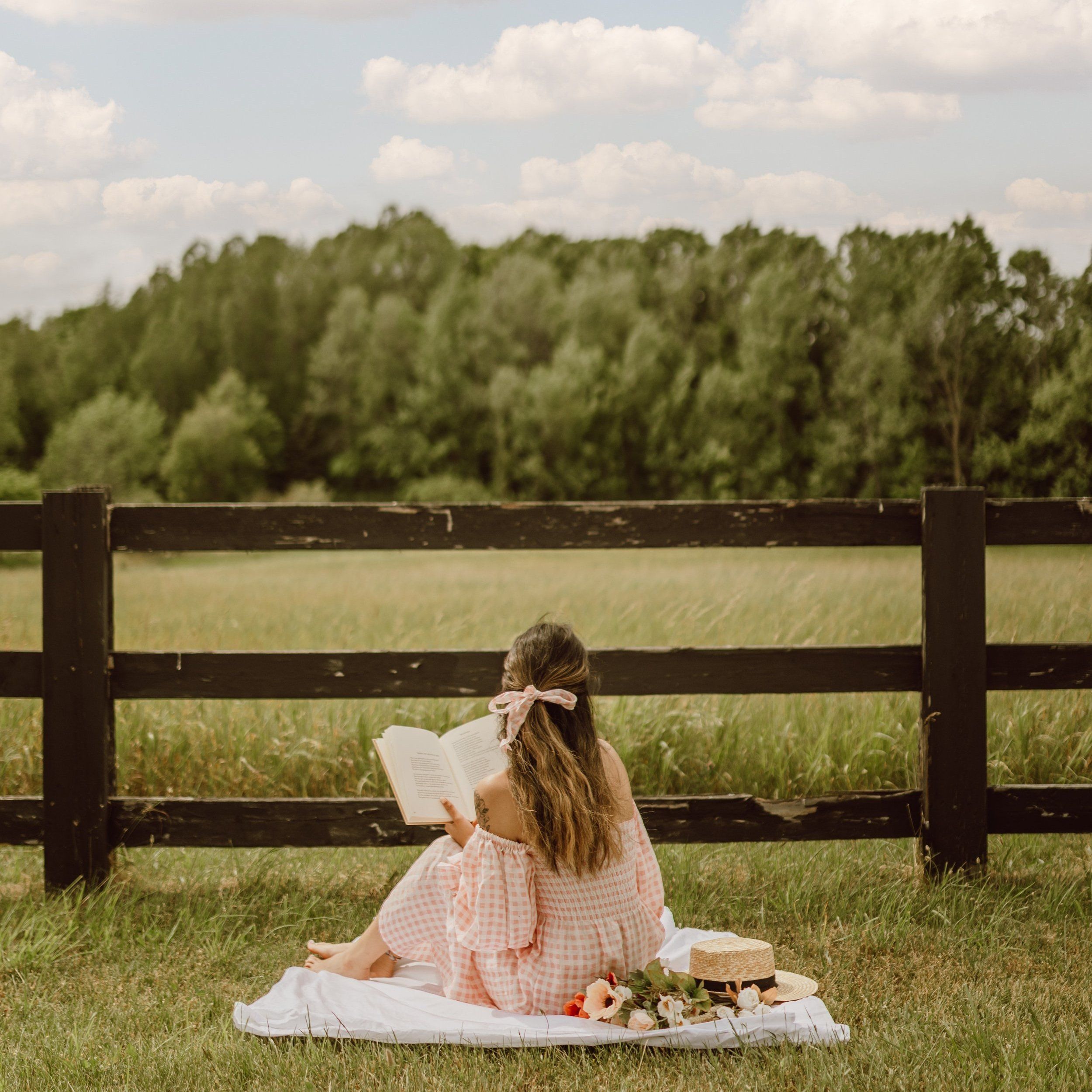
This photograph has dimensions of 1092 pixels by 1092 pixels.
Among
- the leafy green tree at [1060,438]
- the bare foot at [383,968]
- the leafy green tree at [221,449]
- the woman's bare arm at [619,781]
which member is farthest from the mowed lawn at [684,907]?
the leafy green tree at [221,449]

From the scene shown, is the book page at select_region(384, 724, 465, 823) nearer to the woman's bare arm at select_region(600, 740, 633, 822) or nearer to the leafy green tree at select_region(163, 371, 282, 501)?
the woman's bare arm at select_region(600, 740, 633, 822)

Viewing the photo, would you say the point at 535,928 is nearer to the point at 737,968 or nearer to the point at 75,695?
the point at 737,968

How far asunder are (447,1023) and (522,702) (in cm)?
94

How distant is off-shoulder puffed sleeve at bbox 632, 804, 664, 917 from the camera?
330 cm

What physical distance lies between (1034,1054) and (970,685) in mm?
1561

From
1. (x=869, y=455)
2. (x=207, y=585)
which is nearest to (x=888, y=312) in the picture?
(x=869, y=455)

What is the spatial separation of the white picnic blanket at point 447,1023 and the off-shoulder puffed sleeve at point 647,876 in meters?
0.18

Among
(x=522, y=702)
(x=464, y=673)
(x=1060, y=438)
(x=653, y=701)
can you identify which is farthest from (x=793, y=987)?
(x=1060, y=438)

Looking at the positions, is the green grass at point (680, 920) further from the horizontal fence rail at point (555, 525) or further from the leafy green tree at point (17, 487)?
the leafy green tree at point (17, 487)

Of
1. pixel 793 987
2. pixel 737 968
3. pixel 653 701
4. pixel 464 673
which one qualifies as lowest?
pixel 793 987

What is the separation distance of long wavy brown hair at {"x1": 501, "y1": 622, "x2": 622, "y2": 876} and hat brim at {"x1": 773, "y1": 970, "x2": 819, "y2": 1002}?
0.63 m

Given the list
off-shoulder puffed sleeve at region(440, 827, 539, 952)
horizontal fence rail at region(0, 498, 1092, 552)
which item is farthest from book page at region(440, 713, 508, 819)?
horizontal fence rail at region(0, 498, 1092, 552)

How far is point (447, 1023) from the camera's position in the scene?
298 cm

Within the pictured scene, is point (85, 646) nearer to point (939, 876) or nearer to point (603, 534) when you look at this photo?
point (603, 534)
